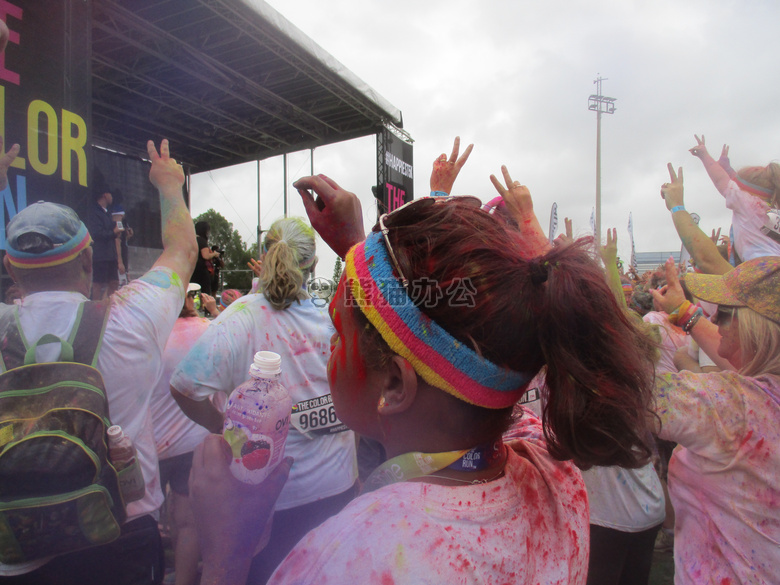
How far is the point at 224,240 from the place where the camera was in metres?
27.5

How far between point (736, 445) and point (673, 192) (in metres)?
2.06

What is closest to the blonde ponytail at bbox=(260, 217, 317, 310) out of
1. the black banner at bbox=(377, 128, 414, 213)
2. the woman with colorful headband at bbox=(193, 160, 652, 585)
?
the woman with colorful headband at bbox=(193, 160, 652, 585)

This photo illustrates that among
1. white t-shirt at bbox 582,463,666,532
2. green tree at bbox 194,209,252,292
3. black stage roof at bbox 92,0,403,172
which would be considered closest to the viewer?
white t-shirt at bbox 582,463,666,532

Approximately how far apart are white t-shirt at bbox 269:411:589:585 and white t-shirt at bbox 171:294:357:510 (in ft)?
4.43

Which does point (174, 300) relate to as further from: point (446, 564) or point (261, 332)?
point (446, 564)

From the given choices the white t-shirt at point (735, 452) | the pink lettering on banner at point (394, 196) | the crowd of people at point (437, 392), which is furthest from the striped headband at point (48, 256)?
the pink lettering on banner at point (394, 196)

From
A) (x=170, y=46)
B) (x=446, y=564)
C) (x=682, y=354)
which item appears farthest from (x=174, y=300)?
(x=170, y=46)

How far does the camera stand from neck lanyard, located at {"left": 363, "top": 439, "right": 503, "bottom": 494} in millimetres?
825

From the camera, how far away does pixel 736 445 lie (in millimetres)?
1497

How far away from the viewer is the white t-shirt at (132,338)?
141 cm

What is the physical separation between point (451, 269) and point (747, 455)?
4.66ft

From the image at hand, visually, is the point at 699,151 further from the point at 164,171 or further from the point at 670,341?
the point at 164,171

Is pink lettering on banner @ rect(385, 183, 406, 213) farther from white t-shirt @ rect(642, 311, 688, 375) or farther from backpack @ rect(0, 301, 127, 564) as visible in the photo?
backpack @ rect(0, 301, 127, 564)

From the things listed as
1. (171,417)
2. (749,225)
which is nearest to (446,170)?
(749,225)
